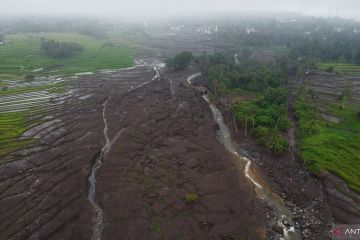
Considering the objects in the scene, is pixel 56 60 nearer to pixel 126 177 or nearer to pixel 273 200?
pixel 126 177

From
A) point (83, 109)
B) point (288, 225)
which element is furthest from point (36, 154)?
point (288, 225)

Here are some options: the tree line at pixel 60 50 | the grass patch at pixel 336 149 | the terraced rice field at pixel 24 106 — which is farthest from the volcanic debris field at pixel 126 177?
the tree line at pixel 60 50

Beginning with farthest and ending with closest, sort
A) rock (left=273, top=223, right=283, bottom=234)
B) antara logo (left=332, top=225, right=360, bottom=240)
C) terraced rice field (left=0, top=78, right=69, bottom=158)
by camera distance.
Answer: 1. terraced rice field (left=0, top=78, right=69, bottom=158)
2. rock (left=273, top=223, right=283, bottom=234)
3. antara logo (left=332, top=225, right=360, bottom=240)

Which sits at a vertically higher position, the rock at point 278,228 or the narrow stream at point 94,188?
the narrow stream at point 94,188

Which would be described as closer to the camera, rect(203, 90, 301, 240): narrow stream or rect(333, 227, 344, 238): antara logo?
rect(333, 227, 344, 238): antara logo

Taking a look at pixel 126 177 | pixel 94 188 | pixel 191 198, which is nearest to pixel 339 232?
pixel 191 198

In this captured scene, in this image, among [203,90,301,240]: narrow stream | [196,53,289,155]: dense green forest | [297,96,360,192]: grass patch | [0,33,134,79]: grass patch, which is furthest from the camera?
[0,33,134,79]: grass patch

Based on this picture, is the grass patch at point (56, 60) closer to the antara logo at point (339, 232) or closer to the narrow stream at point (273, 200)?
the narrow stream at point (273, 200)

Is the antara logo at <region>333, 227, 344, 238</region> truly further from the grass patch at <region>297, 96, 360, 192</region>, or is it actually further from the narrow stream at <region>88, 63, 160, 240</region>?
the narrow stream at <region>88, 63, 160, 240</region>

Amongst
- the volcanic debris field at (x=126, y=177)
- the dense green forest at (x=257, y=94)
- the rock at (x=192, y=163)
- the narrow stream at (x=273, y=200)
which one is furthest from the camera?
the dense green forest at (x=257, y=94)

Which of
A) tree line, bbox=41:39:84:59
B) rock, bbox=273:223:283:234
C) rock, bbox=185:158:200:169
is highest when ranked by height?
tree line, bbox=41:39:84:59

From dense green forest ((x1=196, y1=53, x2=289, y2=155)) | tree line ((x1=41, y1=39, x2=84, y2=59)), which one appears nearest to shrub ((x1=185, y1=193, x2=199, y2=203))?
dense green forest ((x1=196, y1=53, x2=289, y2=155))

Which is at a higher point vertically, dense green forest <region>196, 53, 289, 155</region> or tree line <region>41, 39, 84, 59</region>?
tree line <region>41, 39, 84, 59</region>
